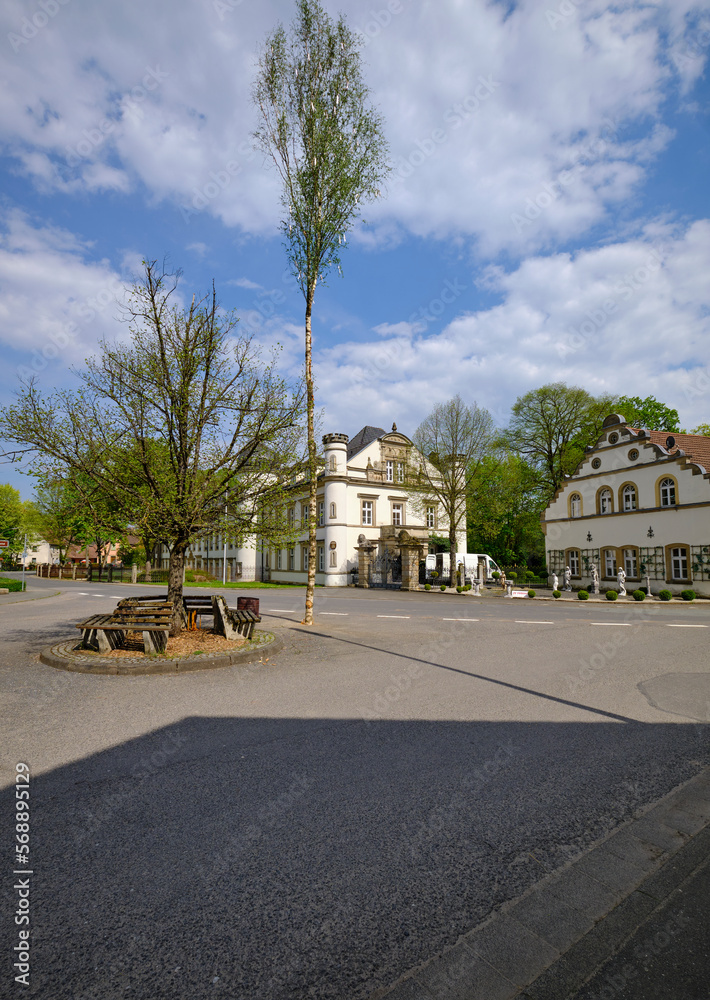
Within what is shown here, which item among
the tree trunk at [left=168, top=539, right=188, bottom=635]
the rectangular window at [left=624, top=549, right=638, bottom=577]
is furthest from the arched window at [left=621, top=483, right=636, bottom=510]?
the tree trunk at [left=168, top=539, right=188, bottom=635]

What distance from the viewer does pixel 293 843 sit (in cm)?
343

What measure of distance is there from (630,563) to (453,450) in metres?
12.6

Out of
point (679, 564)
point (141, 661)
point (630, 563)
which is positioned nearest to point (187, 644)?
point (141, 661)

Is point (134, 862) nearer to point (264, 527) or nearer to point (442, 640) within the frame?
point (264, 527)

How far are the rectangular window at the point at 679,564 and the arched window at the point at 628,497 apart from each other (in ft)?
12.2

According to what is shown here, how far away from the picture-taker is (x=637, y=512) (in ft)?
105

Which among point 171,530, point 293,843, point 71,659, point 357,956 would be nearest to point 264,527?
point 171,530

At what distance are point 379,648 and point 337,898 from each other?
8.35 m

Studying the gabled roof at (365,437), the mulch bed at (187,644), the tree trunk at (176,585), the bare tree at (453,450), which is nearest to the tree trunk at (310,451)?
the tree trunk at (176,585)

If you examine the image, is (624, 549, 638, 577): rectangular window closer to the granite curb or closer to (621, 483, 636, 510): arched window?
(621, 483, 636, 510): arched window

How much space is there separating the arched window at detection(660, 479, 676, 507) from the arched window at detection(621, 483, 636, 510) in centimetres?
191

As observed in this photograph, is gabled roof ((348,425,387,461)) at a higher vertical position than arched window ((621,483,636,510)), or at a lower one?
higher

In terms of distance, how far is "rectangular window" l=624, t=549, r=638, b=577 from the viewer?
32219mm

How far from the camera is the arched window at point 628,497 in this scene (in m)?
32.6
